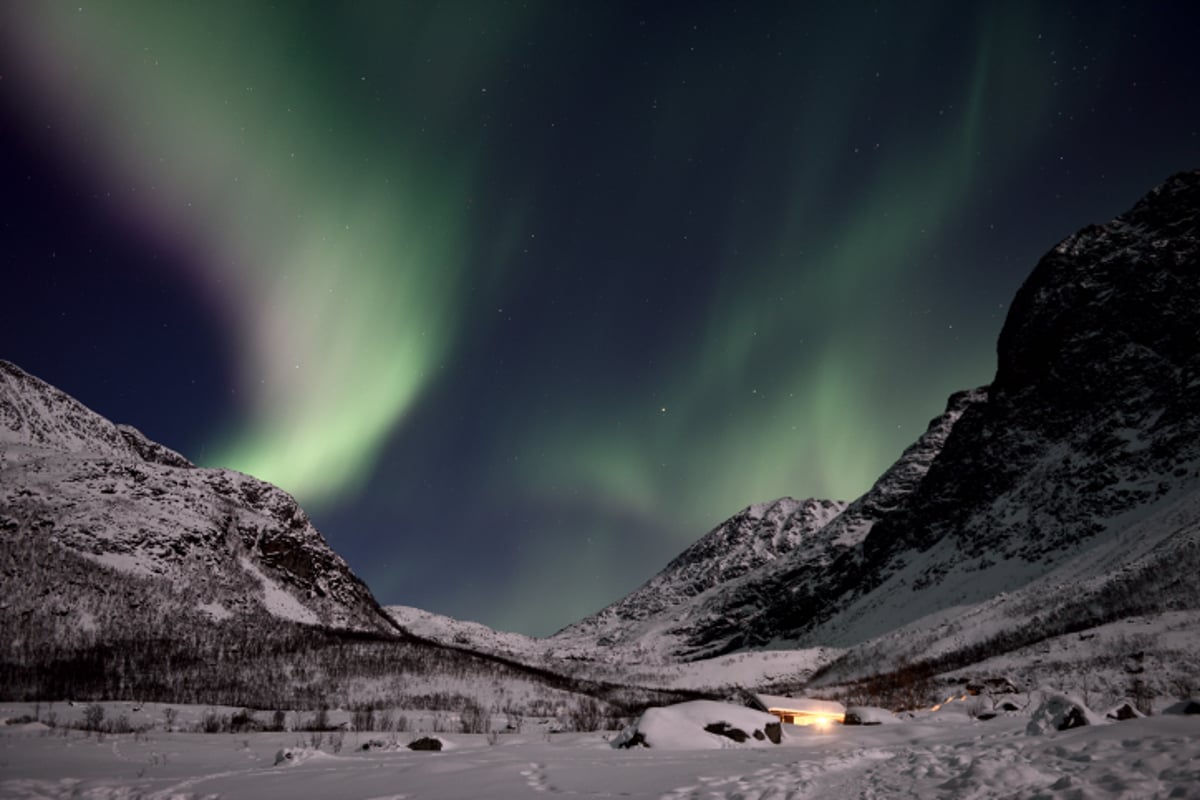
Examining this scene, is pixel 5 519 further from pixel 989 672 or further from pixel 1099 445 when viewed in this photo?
pixel 1099 445

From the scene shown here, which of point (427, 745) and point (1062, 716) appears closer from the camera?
point (1062, 716)

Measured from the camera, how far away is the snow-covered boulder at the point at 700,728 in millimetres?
16641

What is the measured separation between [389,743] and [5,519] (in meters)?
166

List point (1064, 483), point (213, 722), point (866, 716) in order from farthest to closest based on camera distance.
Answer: point (1064, 483) → point (213, 722) → point (866, 716)

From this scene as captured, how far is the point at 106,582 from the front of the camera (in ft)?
426

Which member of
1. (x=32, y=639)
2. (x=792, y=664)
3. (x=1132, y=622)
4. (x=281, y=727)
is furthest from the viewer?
(x=792, y=664)

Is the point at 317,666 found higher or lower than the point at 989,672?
higher

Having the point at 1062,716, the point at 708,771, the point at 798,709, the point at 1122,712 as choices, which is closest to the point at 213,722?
the point at 798,709

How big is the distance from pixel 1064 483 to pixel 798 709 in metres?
131

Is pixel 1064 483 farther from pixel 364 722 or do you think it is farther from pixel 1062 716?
pixel 1062 716

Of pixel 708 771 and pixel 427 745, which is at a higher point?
pixel 427 745

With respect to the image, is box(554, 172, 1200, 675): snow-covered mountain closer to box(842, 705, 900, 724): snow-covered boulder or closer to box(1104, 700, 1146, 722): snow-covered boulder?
box(842, 705, 900, 724): snow-covered boulder

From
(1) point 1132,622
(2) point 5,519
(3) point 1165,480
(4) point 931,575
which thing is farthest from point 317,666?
(3) point 1165,480

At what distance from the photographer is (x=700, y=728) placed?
57.6 ft
